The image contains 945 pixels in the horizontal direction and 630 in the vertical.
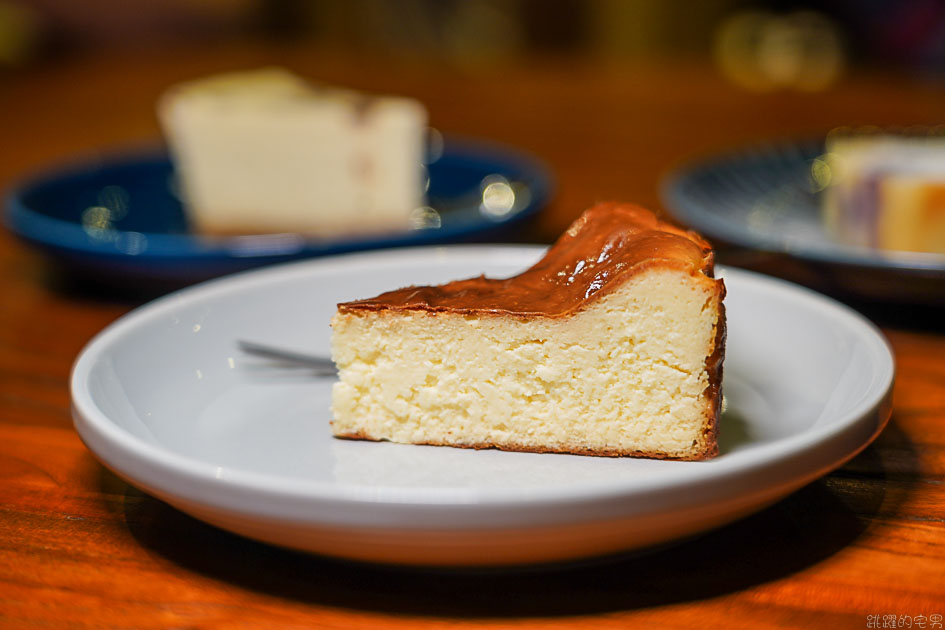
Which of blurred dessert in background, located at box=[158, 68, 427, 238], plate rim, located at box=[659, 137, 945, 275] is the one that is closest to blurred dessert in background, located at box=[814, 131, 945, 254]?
plate rim, located at box=[659, 137, 945, 275]

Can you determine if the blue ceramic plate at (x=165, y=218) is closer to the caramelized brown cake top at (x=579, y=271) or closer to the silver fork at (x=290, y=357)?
the silver fork at (x=290, y=357)

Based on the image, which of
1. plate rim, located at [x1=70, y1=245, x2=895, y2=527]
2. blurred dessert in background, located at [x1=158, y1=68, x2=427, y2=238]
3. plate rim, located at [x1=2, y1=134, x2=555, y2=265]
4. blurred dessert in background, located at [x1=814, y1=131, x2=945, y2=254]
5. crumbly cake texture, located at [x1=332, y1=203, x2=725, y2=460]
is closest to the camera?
plate rim, located at [x1=70, y1=245, x2=895, y2=527]

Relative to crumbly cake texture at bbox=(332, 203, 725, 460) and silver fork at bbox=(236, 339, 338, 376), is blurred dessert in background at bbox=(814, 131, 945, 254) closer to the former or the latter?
crumbly cake texture at bbox=(332, 203, 725, 460)

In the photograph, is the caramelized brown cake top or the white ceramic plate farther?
the caramelized brown cake top

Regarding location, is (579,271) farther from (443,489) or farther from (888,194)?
(888,194)

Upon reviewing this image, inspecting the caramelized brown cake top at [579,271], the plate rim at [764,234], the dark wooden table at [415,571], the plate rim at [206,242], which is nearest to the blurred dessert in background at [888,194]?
the plate rim at [764,234]

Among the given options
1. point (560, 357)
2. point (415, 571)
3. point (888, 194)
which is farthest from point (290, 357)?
point (888, 194)
